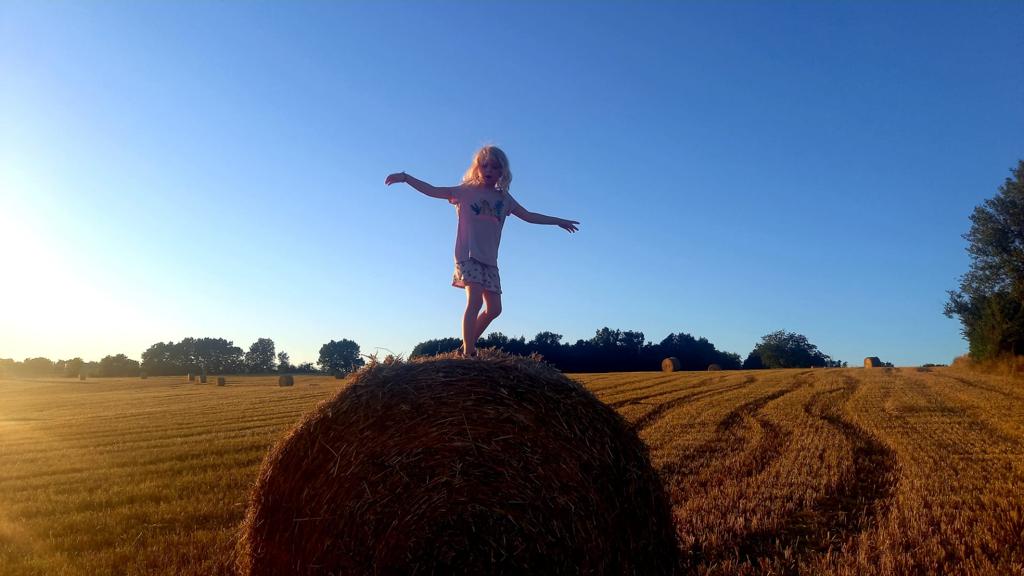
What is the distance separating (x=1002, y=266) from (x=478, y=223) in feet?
93.8

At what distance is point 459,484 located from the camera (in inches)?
128

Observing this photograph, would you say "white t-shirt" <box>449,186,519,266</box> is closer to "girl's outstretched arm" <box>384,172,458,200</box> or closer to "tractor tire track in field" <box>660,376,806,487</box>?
"girl's outstretched arm" <box>384,172,458,200</box>

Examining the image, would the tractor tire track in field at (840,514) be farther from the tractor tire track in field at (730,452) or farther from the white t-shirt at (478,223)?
the white t-shirt at (478,223)

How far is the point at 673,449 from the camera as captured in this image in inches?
288

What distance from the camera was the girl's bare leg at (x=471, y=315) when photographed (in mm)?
4949

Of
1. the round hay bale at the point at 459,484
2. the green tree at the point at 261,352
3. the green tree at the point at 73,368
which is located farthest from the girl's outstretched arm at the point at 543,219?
the green tree at the point at 261,352

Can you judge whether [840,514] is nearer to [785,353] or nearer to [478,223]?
[478,223]

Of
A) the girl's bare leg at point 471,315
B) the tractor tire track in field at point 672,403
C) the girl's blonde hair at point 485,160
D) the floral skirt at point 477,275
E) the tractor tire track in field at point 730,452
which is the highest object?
the girl's blonde hair at point 485,160

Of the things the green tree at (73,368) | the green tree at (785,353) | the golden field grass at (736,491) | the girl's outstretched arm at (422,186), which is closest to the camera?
the golden field grass at (736,491)

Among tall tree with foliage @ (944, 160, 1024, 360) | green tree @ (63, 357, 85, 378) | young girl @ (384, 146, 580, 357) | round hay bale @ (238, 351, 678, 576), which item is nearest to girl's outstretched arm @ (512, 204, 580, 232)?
young girl @ (384, 146, 580, 357)

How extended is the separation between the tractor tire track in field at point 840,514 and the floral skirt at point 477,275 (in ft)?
8.05

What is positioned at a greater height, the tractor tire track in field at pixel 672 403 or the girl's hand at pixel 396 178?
the girl's hand at pixel 396 178

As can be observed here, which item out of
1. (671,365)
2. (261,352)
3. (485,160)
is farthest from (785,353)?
(485,160)

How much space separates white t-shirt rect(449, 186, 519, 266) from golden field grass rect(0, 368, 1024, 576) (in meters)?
1.71
